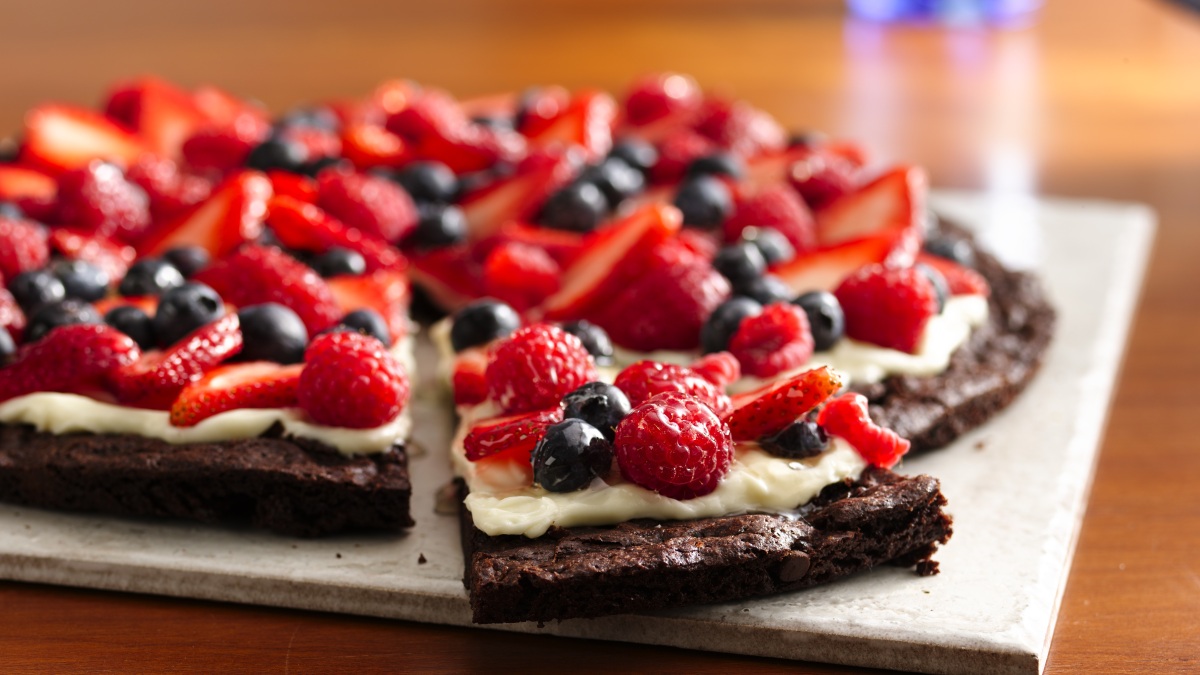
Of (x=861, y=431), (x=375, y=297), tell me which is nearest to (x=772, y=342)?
(x=861, y=431)

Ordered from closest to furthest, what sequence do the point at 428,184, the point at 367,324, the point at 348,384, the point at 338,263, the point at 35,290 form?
the point at 348,384
the point at 367,324
the point at 35,290
the point at 338,263
the point at 428,184

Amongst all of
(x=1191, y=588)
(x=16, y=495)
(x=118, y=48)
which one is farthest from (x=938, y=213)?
(x=118, y=48)

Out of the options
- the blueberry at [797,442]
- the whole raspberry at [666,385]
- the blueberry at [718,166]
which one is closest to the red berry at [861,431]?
the blueberry at [797,442]

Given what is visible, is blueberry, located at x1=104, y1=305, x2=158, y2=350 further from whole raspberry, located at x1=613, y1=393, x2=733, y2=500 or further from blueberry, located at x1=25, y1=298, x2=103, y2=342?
whole raspberry, located at x1=613, y1=393, x2=733, y2=500

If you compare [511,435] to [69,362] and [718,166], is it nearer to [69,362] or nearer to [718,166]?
[69,362]

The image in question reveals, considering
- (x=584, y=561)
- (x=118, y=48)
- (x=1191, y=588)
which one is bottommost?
(x=118, y=48)

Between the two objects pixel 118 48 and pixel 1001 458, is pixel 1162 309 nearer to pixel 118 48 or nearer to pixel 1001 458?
pixel 1001 458
